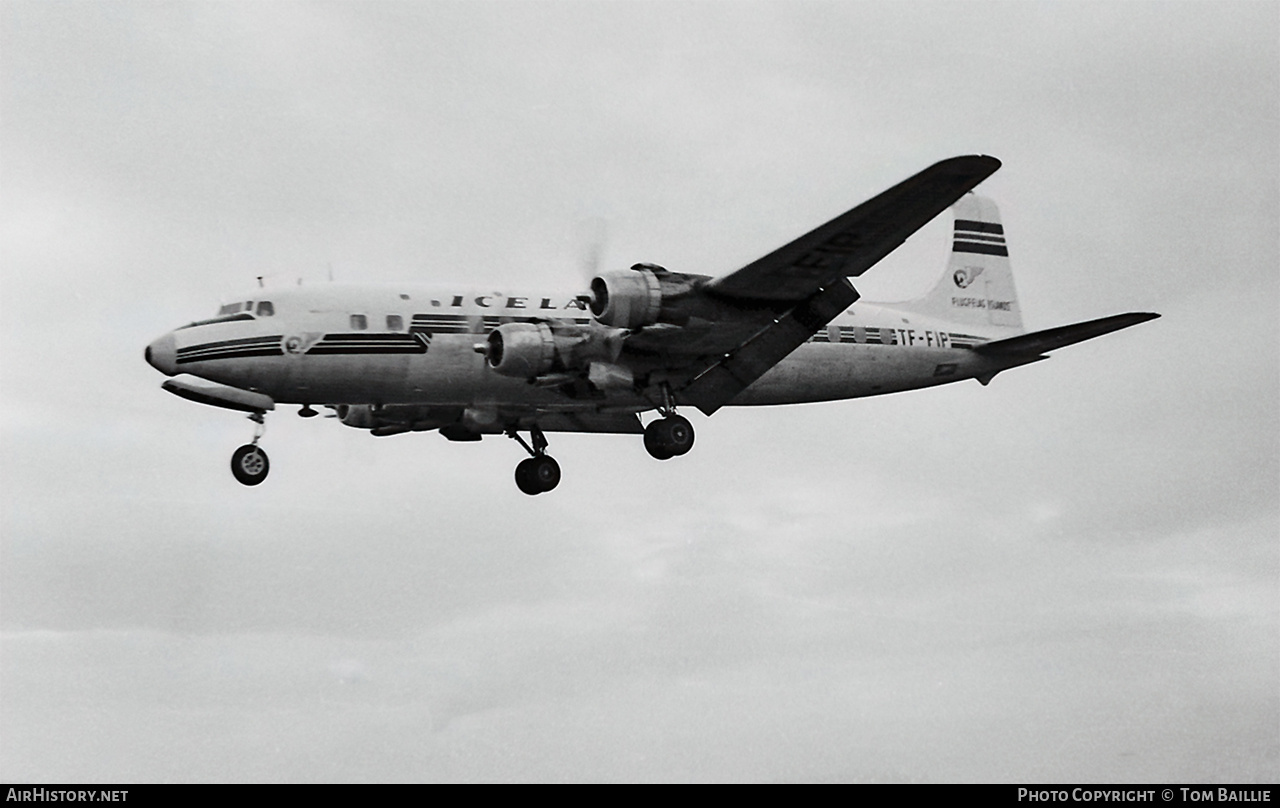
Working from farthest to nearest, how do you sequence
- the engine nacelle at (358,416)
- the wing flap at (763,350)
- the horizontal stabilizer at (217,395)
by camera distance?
1. the engine nacelle at (358,416)
2. the wing flap at (763,350)
3. the horizontal stabilizer at (217,395)

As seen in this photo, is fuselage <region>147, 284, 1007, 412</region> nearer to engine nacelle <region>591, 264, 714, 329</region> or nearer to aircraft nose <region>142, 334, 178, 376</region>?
aircraft nose <region>142, 334, 178, 376</region>

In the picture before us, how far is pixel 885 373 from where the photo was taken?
29.5 m

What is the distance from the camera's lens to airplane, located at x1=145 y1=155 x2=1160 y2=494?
24.8m

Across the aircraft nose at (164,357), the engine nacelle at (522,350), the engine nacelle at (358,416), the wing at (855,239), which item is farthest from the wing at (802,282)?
the aircraft nose at (164,357)

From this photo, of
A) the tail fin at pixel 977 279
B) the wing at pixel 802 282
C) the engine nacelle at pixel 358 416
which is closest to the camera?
the wing at pixel 802 282

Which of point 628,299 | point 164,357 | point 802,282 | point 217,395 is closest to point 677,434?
point 628,299

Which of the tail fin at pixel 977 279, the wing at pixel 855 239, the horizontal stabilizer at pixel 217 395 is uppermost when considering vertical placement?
the tail fin at pixel 977 279

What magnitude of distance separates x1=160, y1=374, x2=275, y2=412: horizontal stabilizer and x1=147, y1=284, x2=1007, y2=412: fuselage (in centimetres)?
15

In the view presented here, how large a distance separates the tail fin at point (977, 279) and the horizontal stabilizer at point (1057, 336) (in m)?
1.29

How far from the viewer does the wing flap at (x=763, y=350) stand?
25.6 meters

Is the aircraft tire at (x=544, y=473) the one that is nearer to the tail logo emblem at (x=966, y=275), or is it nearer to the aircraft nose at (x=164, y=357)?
the aircraft nose at (x=164, y=357)
